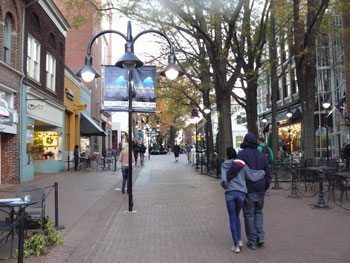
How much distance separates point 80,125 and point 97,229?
27162 mm

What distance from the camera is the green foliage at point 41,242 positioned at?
7480 mm

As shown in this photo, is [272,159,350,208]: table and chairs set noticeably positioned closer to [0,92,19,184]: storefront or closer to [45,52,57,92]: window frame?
[0,92,19,184]: storefront

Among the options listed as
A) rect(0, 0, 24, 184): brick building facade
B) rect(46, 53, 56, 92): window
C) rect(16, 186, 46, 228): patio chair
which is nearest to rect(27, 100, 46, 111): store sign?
rect(0, 0, 24, 184): brick building facade

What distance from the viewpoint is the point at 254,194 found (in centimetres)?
803

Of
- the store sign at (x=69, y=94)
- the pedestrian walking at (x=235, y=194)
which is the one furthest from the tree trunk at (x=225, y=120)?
the pedestrian walking at (x=235, y=194)

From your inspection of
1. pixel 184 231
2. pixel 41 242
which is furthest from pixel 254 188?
pixel 41 242

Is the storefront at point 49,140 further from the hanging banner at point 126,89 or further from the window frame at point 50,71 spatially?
the hanging banner at point 126,89

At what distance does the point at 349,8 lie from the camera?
17625 millimetres

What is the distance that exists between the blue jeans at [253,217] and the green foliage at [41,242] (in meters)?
3.13

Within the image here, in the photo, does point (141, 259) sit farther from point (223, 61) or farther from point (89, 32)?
point (89, 32)

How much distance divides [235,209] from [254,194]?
40cm

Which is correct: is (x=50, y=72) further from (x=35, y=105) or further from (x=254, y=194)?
(x=254, y=194)

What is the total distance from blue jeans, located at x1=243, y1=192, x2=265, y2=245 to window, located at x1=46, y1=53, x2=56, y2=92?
20014 millimetres

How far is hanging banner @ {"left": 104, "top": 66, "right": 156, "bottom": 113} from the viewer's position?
1305 cm
